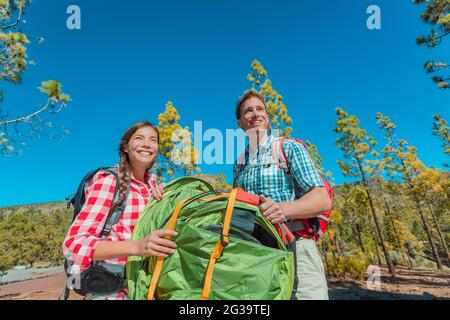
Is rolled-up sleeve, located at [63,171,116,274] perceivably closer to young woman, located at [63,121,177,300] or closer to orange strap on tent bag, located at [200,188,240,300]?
young woman, located at [63,121,177,300]

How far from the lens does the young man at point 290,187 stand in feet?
5.31

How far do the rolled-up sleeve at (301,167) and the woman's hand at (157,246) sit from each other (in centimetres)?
96

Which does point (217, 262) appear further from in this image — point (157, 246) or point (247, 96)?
point (247, 96)

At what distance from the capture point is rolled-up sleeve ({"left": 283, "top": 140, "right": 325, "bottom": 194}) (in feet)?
5.80

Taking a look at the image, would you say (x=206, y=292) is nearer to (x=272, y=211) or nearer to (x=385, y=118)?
(x=272, y=211)

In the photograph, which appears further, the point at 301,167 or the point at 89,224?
the point at 301,167

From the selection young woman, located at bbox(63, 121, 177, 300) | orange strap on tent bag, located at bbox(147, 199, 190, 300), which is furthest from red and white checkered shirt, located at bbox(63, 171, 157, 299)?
orange strap on tent bag, located at bbox(147, 199, 190, 300)

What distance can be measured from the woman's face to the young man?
2.60 ft

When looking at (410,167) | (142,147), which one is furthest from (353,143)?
(142,147)

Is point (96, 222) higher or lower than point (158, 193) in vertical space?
lower

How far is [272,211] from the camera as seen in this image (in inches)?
59.6

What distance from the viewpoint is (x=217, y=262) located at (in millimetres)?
1321

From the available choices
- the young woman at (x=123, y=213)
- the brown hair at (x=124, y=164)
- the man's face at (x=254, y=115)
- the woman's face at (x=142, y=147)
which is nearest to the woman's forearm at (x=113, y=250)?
the young woman at (x=123, y=213)

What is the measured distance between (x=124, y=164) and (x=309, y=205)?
1.40 m
